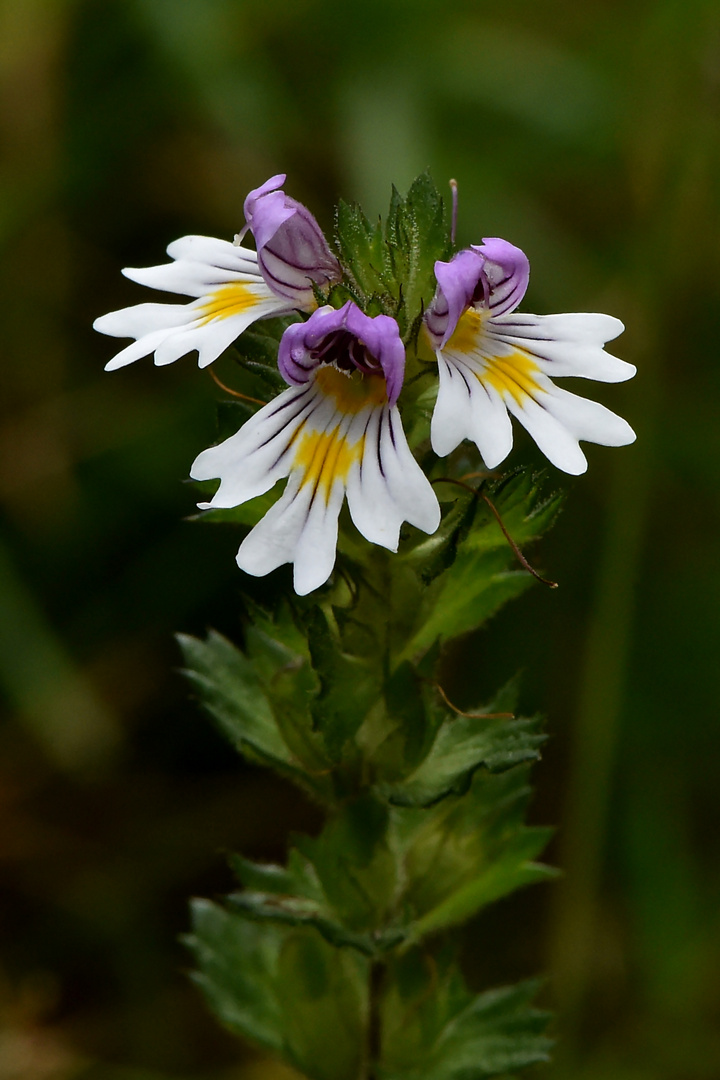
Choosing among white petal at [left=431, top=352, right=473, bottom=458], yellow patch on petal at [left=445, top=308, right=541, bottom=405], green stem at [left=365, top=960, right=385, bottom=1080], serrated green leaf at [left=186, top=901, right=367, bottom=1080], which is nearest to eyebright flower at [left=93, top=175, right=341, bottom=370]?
yellow patch on petal at [left=445, top=308, right=541, bottom=405]

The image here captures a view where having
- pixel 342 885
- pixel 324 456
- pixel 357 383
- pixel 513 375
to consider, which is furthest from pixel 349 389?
pixel 342 885

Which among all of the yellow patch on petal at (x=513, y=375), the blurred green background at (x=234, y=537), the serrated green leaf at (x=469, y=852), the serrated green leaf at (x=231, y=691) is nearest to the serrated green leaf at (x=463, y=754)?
the serrated green leaf at (x=469, y=852)

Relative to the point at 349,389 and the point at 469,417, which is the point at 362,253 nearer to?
the point at 349,389

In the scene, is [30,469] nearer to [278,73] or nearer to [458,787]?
[278,73]

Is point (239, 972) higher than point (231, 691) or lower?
lower

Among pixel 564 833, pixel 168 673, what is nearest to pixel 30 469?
pixel 168 673

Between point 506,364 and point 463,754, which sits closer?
point 506,364
